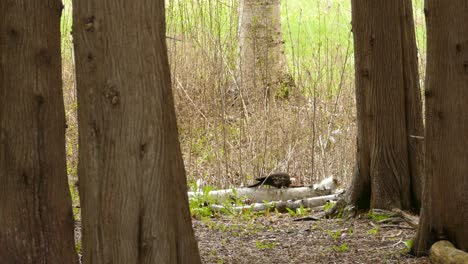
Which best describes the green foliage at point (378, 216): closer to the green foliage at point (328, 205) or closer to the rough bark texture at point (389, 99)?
the rough bark texture at point (389, 99)

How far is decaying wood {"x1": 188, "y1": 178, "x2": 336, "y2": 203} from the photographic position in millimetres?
8281

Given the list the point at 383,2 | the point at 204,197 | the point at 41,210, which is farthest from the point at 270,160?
the point at 41,210

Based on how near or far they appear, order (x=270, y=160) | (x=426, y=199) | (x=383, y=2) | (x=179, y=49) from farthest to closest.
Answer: (x=179, y=49), (x=270, y=160), (x=383, y=2), (x=426, y=199)

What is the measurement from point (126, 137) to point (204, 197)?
4.02m

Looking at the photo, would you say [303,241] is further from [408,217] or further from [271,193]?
[271,193]

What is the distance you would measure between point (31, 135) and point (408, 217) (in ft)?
11.2

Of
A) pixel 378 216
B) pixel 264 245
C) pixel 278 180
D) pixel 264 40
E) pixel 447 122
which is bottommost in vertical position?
pixel 264 245

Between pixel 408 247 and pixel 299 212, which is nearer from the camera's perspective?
pixel 408 247

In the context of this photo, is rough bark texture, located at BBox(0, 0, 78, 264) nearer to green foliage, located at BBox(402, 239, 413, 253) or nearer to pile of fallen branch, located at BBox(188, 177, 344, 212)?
green foliage, located at BBox(402, 239, 413, 253)

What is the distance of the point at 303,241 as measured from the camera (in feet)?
21.5

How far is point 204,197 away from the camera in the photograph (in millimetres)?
8180

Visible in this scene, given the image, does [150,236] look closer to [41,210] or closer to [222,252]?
[41,210]

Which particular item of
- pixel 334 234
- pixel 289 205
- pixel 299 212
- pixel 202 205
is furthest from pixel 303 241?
pixel 202 205

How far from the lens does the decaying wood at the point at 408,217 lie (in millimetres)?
6660
